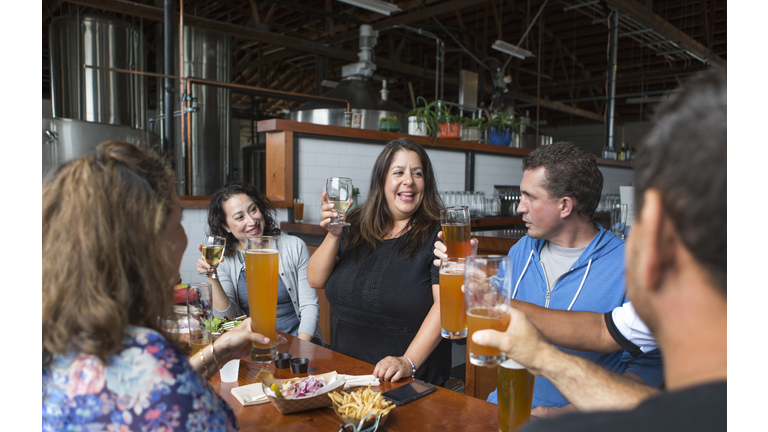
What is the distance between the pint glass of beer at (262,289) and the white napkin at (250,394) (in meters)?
0.12

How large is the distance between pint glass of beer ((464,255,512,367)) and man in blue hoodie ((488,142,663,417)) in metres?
0.80

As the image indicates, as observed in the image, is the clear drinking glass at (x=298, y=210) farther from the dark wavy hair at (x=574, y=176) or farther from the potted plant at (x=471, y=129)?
the dark wavy hair at (x=574, y=176)

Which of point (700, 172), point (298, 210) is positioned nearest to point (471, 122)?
point (298, 210)

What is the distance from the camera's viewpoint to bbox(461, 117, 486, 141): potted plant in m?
5.63

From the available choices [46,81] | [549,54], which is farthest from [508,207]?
[46,81]

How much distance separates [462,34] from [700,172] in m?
8.02

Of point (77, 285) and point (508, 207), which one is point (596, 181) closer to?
point (77, 285)

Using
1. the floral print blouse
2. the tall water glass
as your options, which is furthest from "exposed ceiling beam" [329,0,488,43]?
the floral print blouse

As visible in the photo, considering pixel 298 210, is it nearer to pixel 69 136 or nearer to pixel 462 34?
pixel 69 136

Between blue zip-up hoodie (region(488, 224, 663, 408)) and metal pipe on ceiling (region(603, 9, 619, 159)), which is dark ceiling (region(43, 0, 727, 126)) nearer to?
metal pipe on ceiling (region(603, 9, 619, 159))

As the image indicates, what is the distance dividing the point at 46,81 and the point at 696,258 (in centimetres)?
1224

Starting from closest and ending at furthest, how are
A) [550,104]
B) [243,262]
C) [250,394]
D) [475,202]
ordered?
[250,394], [243,262], [475,202], [550,104]

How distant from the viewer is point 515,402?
101 centimetres

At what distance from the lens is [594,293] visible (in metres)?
1.67
